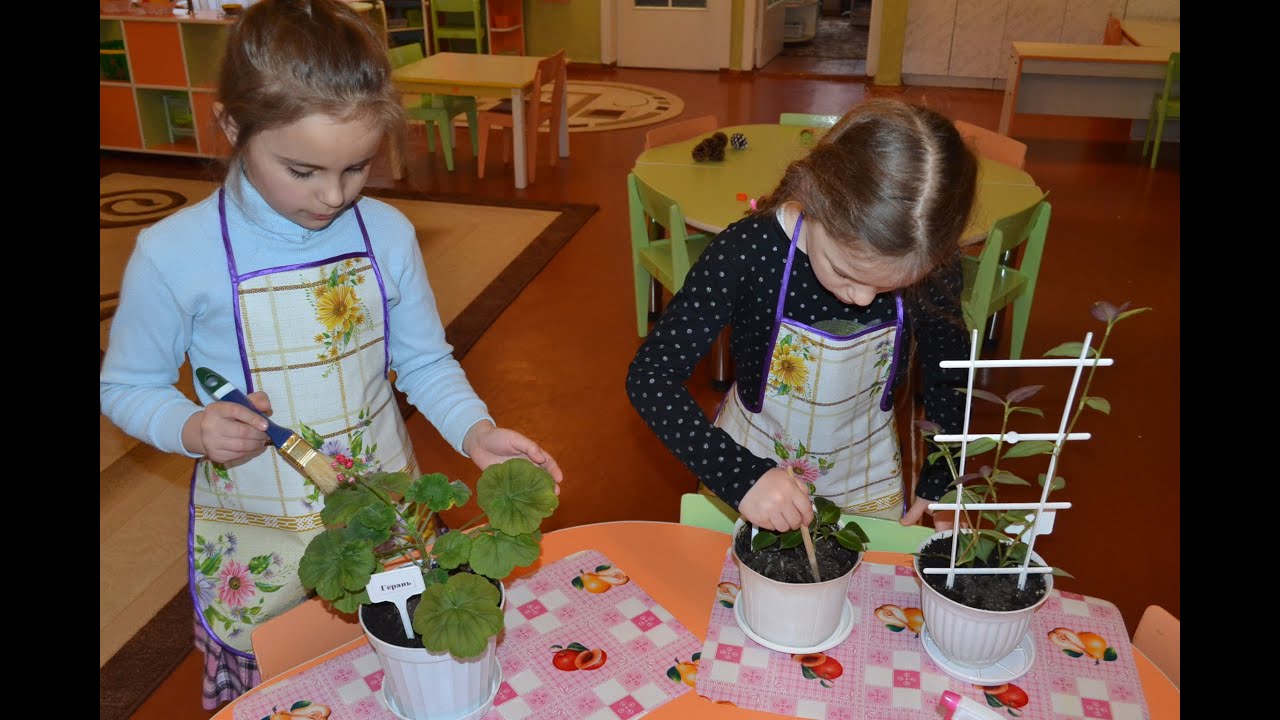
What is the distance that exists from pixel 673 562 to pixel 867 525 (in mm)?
286

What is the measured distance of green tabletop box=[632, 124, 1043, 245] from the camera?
2.86 meters

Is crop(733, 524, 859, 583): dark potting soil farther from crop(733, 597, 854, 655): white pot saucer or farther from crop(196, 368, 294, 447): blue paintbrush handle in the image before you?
crop(196, 368, 294, 447): blue paintbrush handle

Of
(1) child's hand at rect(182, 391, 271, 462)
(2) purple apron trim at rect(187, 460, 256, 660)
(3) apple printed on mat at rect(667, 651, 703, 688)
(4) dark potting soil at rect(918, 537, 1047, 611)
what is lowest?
(2) purple apron trim at rect(187, 460, 256, 660)

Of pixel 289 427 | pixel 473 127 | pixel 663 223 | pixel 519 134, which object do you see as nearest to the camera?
pixel 289 427

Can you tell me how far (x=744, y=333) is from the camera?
1520 mm

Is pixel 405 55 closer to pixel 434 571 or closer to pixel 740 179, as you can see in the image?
pixel 740 179

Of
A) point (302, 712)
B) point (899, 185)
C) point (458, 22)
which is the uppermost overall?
point (899, 185)

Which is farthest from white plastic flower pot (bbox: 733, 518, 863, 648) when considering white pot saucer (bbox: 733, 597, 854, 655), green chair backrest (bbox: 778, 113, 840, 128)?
green chair backrest (bbox: 778, 113, 840, 128)

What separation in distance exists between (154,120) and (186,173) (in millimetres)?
495

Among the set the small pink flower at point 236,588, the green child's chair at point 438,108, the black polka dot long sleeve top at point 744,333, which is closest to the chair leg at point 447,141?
the green child's chair at point 438,108

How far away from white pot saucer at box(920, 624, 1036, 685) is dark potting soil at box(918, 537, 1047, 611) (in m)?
0.07

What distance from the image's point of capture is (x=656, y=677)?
3.48 ft

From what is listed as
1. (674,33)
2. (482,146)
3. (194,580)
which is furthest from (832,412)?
(674,33)
